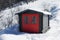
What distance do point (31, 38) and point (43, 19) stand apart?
3401 mm

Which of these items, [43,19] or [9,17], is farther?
[9,17]

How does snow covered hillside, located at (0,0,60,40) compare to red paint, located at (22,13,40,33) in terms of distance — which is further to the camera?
red paint, located at (22,13,40,33)

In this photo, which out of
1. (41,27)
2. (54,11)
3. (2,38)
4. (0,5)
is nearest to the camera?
(2,38)

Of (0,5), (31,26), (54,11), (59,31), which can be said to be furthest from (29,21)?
(0,5)

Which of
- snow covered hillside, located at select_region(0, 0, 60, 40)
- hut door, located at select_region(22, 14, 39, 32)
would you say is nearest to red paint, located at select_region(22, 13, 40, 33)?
hut door, located at select_region(22, 14, 39, 32)

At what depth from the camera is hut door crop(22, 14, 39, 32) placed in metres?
18.5

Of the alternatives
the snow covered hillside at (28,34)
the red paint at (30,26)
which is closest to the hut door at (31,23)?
the red paint at (30,26)

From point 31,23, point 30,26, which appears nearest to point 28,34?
point 30,26

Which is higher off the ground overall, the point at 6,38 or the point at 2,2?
the point at 2,2

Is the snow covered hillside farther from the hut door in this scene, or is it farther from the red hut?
the hut door

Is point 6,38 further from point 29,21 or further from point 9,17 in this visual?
point 9,17

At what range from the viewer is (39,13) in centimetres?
1858

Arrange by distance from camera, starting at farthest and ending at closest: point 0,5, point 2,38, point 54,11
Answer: point 0,5
point 54,11
point 2,38

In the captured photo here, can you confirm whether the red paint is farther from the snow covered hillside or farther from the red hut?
the snow covered hillside
